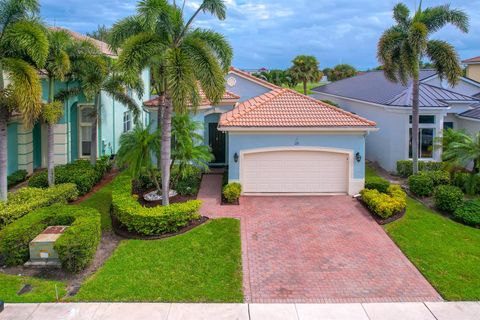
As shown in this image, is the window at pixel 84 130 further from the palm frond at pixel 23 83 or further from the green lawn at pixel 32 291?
the green lawn at pixel 32 291

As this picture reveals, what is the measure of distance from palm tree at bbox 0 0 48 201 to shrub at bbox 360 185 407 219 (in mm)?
11446

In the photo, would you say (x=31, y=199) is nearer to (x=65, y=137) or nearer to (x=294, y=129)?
(x=65, y=137)

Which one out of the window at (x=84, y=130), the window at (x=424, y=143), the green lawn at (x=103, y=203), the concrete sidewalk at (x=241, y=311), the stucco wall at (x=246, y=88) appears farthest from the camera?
the stucco wall at (x=246, y=88)

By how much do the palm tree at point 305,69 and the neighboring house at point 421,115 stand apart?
2358cm

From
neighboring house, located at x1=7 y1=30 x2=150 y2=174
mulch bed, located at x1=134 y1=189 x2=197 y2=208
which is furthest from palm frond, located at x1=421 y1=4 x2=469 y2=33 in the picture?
neighboring house, located at x1=7 y1=30 x2=150 y2=174

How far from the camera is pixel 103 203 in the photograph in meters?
16.9

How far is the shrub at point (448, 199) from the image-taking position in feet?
52.7

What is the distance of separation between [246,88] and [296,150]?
7.60 meters

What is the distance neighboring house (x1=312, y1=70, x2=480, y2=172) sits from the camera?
21428 mm

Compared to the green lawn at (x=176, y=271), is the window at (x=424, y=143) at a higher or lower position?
higher

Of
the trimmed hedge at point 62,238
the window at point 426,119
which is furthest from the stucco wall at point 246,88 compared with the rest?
the trimmed hedge at point 62,238

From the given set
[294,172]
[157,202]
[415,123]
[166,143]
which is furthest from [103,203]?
[415,123]

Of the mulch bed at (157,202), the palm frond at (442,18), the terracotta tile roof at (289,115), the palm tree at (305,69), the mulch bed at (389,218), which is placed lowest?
the mulch bed at (389,218)

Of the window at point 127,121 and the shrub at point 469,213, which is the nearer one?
the shrub at point 469,213
